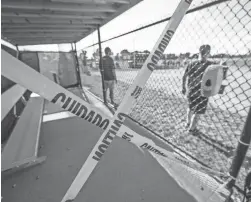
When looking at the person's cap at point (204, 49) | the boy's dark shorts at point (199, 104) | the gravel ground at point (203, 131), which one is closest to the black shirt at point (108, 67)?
the gravel ground at point (203, 131)

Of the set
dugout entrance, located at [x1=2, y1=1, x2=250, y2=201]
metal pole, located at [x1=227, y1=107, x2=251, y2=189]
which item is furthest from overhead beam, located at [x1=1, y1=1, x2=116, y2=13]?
metal pole, located at [x1=227, y1=107, x2=251, y2=189]

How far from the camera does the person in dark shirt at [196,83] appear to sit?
2631 millimetres

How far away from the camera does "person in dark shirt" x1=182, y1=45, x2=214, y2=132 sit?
2631 millimetres

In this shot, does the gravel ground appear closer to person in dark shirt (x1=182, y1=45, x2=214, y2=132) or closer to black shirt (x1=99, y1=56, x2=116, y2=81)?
person in dark shirt (x1=182, y1=45, x2=214, y2=132)

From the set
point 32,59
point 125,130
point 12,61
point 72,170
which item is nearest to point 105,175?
point 72,170

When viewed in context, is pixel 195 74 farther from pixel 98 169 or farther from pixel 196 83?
pixel 98 169

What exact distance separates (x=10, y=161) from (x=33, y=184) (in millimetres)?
539

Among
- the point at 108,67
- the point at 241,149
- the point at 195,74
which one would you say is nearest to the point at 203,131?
the point at 195,74

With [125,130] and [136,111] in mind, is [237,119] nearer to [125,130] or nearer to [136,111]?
[136,111]

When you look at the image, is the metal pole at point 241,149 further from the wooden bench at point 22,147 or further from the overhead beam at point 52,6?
the overhead beam at point 52,6

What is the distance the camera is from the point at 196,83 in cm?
287

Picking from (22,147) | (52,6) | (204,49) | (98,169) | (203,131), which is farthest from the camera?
(203,131)

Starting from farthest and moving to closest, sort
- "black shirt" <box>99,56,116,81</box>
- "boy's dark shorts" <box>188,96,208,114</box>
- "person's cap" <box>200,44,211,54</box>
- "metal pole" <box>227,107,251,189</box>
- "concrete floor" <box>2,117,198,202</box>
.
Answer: "black shirt" <box>99,56,116,81</box>, "boy's dark shorts" <box>188,96,208,114</box>, "person's cap" <box>200,44,211,54</box>, "concrete floor" <box>2,117,198,202</box>, "metal pole" <box>227,107,251,189</box>

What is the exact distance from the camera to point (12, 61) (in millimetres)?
804
